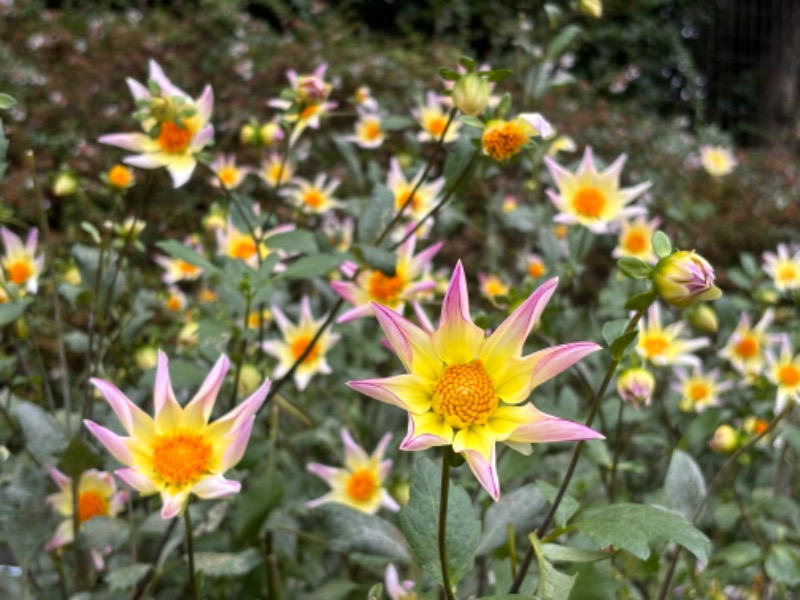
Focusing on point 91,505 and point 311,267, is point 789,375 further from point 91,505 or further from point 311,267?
point 91,505

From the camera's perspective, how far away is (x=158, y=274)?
2400 mm

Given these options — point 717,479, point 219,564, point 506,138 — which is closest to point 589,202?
point 506,138

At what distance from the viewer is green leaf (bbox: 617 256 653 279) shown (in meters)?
0.61

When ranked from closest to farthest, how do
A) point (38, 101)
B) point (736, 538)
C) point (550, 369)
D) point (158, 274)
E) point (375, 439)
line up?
point (550, 369), point (375, 439), point (736, 538), point (158, 274), point (38, 101)

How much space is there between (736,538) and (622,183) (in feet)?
5.68

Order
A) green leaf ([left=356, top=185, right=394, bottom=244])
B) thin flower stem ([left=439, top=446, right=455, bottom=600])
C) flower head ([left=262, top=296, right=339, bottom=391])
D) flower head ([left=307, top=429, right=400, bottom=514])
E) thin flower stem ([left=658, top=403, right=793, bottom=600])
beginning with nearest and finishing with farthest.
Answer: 1. thin flower stem ([left=439, top=446, right=455, bottom=600])
2. thin flower stem ([left=658, top=403, right=793, bottom=600])
3. green leaf ([left=356, top=185, right=394, bottom=244])
4. flower head ([left=307, top=429, right=400, bottom=514])
5. flower head ([left=262, top=296, right=339, bottom=391])

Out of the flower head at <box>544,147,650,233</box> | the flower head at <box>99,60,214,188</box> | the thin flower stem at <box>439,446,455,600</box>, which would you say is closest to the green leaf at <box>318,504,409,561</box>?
the thin flower stem at <box>439,446,455,600</box>

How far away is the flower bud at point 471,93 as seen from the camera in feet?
2.57

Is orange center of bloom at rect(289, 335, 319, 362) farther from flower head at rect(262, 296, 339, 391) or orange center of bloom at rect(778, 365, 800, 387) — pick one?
orange center of bloom at rect(778, 365, 800, 387)

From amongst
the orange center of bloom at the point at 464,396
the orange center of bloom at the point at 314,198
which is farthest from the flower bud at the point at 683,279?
the orange center of bloom at the point at 314,198

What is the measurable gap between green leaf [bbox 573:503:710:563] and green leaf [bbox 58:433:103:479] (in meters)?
0.47

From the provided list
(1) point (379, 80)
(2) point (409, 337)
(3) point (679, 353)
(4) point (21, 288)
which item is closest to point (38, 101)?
(1) point (379, 80)

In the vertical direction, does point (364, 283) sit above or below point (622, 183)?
above

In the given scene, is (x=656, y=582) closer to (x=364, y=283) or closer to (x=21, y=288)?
(x=364, y=283)
